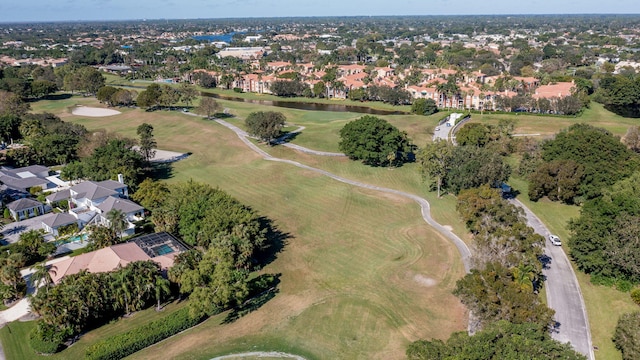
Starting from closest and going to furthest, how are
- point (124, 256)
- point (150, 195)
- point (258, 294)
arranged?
point (258, 294) < point (124, 256) < point (150, 195)

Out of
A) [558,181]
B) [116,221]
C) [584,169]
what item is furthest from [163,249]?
[584,169]

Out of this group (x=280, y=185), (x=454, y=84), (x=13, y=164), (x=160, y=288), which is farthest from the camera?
(x=454, y=84)

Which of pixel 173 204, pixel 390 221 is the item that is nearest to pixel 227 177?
pixel 173 204

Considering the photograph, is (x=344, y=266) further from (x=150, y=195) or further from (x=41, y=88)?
(x=41, y=88)

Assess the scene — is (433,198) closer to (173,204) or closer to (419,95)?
(173,204)

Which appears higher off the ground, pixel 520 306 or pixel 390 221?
pixel 520 306

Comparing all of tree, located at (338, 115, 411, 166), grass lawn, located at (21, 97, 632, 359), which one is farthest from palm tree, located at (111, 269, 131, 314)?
tree, located at (338, 115, 411, 166)

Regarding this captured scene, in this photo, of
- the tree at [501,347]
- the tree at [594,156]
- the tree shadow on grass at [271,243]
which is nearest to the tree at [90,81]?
the tree shadow on grass at [271,243]
